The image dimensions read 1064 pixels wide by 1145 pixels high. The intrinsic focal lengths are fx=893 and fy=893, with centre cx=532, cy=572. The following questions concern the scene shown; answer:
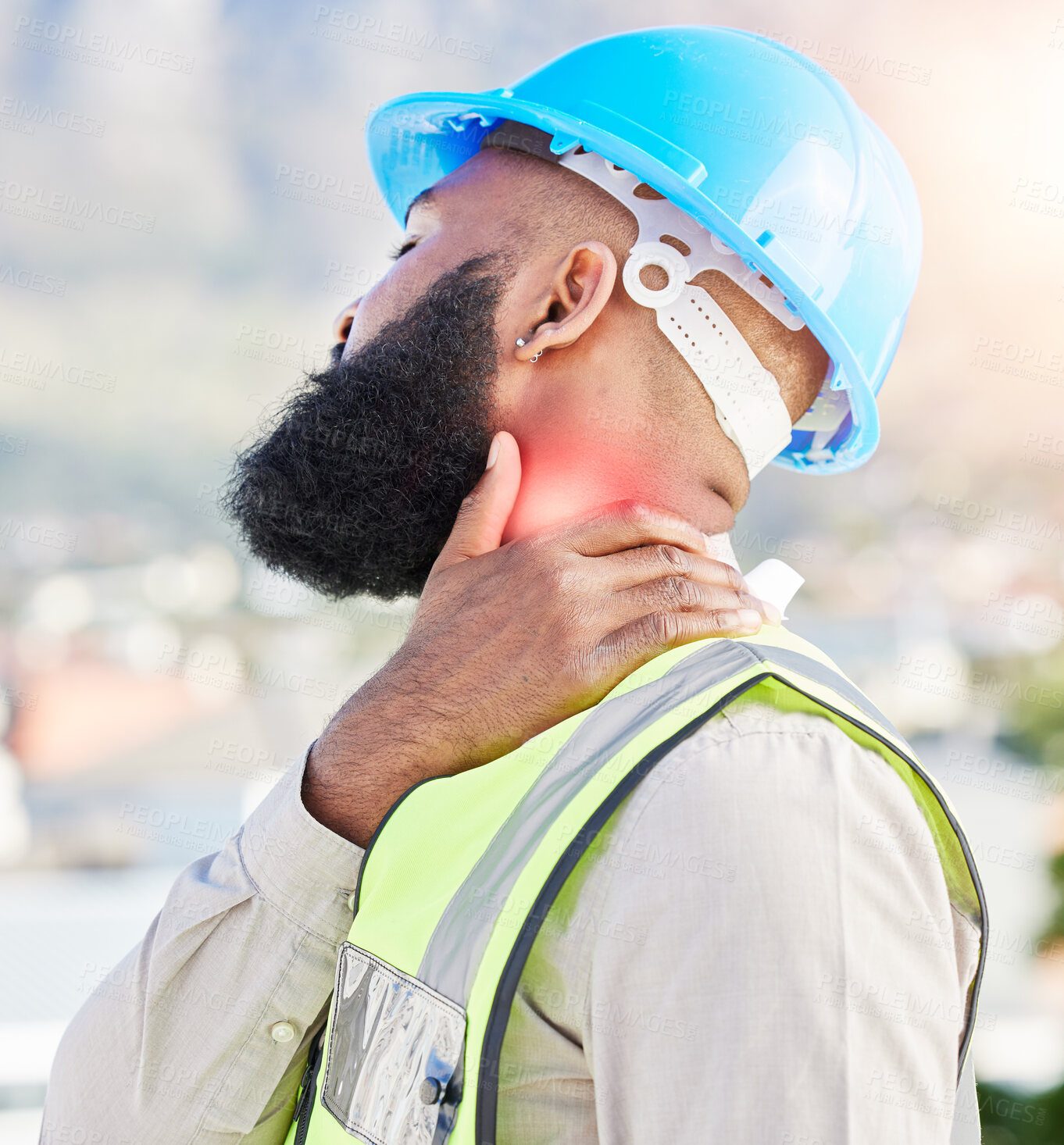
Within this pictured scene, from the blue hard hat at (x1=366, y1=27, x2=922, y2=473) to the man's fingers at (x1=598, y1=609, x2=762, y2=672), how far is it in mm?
595

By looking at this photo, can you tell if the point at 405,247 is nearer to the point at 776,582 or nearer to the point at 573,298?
the point at 573,298

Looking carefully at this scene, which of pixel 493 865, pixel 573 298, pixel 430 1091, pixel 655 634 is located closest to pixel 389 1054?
pixel 430 1091

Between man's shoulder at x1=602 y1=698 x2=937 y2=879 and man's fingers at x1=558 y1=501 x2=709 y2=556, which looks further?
man's fingers at x1=558 y1=501 x2=709 y2=556

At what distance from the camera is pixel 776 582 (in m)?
1.43

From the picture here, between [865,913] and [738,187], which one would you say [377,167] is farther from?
[865,913]

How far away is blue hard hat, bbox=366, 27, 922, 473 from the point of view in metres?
1.34

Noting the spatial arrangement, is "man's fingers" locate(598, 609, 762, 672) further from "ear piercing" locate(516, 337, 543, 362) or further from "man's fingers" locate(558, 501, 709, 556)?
"ear piercing" locate(516, 337, 543, 362)

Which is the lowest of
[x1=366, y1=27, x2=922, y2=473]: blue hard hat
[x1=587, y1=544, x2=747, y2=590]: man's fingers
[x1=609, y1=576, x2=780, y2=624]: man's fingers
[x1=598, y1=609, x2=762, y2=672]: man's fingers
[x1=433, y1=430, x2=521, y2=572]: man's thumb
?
[x1=598, y1=609, x2=762, y2=672]: man's fingers

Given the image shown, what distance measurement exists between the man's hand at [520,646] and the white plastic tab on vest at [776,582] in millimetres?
153

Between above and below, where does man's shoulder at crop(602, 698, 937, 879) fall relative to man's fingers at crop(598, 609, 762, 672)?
below

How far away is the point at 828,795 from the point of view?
803mm

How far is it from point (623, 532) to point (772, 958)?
59 centimetres

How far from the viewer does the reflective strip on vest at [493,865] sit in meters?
0.79

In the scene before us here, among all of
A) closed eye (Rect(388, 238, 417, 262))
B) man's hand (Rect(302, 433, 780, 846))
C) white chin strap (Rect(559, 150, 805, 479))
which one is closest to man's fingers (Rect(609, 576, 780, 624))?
man's hand (Rect(302, 433, 780, 846))
